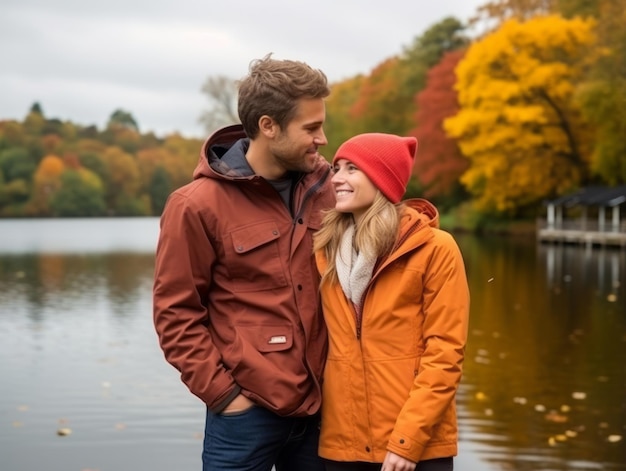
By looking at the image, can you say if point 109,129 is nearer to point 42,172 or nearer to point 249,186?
point 42,172

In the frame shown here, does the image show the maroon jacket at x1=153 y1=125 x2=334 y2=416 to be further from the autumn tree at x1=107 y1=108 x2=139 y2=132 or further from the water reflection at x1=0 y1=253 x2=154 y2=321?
the autumn tree at x1=107 y1=108 x2=139 y2=132

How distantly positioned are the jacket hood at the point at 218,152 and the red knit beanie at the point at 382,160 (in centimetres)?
34

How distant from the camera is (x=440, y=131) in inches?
2108

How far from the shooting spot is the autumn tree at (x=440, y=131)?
2096 inches

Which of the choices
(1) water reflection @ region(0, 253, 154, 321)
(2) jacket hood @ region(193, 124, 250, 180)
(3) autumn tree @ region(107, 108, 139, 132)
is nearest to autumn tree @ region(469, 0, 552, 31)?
(1) water reflection @ region(0, 253, 154, 321)

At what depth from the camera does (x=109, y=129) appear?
119562 millimetres

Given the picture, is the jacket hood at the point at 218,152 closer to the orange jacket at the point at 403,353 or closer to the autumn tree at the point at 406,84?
the orange jacket at the point at 403,353

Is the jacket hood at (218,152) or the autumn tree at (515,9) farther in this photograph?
the autumn tree at (515,9)

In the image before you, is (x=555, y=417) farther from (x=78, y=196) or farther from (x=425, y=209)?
(x=78, y=196)

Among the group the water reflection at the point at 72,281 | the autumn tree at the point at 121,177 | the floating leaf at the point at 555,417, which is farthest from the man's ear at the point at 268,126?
the autumn tree at the point at 121,177

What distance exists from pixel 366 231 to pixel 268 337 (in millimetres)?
436

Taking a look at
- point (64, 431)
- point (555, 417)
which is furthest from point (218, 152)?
point (555, 417)

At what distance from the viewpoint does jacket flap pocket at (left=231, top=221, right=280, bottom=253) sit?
3051 millimetres

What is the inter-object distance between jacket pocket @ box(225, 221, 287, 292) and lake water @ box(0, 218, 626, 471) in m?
0.76
